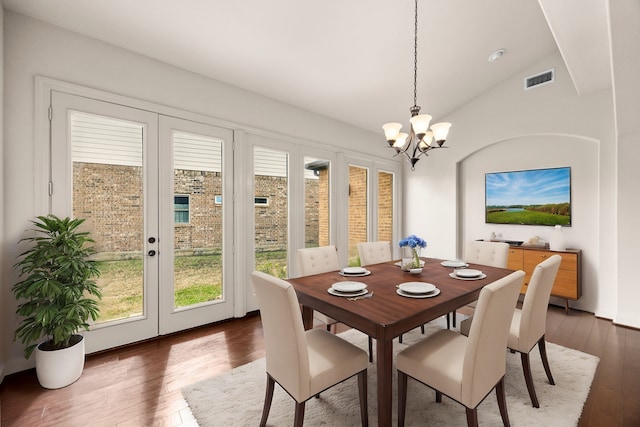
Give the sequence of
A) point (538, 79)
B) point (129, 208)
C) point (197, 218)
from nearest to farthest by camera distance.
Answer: point (129, 208), point (197, 218), point (538, 79)

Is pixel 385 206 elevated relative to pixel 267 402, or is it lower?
elevated

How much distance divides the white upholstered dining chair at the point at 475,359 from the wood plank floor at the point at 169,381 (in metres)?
0.91

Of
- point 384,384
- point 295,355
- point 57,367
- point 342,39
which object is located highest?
point 342,39

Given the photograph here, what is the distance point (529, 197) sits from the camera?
4.38 m

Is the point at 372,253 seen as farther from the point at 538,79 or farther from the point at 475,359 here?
Answer: the point at 538,79

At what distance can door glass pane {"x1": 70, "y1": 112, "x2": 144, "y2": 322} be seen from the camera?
8.59ft

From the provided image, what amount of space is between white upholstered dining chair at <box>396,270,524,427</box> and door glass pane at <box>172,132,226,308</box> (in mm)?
2437

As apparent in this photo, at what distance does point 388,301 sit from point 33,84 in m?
3.25

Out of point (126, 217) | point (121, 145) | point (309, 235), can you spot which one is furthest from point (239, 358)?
point (121, 145)

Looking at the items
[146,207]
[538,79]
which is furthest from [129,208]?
[538,79]

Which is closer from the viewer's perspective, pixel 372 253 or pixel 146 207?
pixel 146 207

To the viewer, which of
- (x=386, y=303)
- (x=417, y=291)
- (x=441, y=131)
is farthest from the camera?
(x=441, y=131)

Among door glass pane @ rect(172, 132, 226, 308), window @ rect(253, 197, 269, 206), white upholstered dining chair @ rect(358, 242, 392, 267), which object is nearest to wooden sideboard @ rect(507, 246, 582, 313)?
white upholstered dining chair @ rect(358, 242, 392, 267)

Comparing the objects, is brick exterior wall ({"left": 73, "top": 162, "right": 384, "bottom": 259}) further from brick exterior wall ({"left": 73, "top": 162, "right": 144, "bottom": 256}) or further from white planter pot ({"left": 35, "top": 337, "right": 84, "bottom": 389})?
white planter pot ({"left": 35, "top": 337, "right": 84, "bottom": 389})
